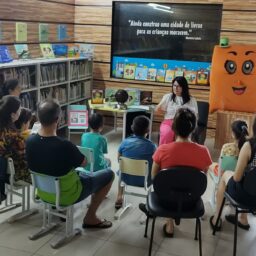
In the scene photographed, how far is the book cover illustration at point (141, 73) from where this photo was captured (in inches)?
256

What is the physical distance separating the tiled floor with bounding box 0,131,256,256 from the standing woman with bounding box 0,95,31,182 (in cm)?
46

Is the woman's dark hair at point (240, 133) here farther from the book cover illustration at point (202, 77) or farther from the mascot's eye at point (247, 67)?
the book cover illustration at point (202, 77)

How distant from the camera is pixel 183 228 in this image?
10.8 ft

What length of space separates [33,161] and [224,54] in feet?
11.1

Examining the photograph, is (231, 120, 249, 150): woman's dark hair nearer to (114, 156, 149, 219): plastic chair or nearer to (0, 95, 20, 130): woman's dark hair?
(114, 156, 149, 219): plastic chair

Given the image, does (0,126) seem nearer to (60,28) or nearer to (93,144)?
(93,144)

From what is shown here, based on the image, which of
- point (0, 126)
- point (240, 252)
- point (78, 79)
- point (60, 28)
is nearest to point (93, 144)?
point (0, 126)

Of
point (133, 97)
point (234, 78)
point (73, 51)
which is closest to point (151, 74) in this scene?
point (133, 97)

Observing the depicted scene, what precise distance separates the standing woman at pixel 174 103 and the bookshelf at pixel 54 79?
1653 millimetres

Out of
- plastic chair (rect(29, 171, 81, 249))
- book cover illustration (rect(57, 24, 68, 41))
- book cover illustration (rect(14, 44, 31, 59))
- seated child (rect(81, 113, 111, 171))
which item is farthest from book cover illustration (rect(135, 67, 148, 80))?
plastic chair (rect(29, 171, 81, 249))

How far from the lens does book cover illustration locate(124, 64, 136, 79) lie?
6570 millimetres

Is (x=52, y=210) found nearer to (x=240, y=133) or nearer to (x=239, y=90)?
(x=240, y=133)

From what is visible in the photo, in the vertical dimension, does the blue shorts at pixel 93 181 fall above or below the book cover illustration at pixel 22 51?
below

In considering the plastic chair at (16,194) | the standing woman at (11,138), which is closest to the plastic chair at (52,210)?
the plastic chair at (16,194)
